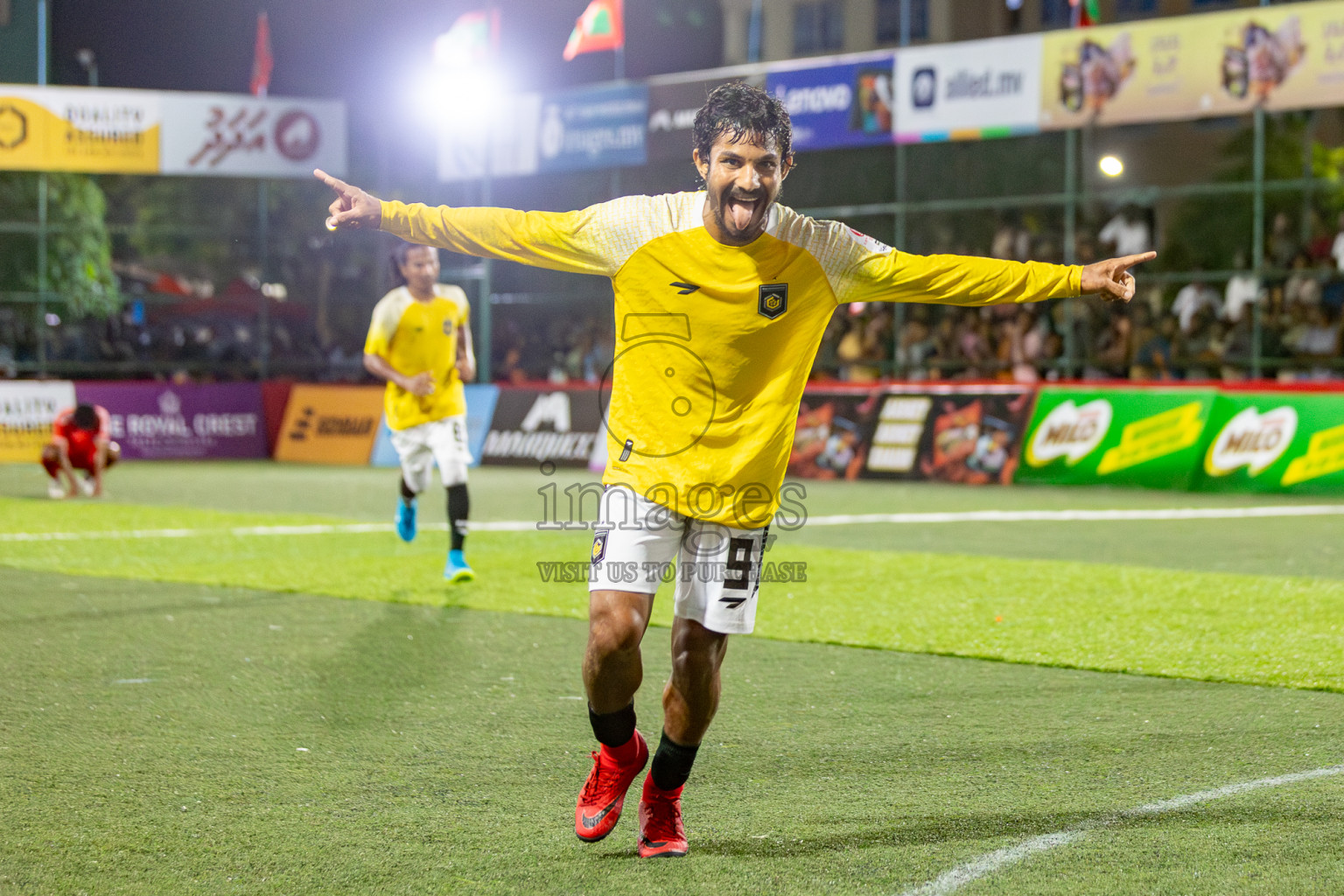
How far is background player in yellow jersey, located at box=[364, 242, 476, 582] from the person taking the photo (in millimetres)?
9984

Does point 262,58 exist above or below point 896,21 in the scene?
below

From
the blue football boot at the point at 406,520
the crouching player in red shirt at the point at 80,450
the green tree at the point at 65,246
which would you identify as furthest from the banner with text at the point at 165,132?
the blue football boot at the point at 406,520

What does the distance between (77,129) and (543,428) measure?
1083 cm

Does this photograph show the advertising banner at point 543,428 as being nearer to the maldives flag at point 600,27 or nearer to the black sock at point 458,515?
the maldives flag at point 600,27

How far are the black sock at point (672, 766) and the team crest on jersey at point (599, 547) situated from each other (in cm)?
57

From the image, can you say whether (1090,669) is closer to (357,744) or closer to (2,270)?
(357,744)

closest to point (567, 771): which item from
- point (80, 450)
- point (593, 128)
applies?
point (80, 450)

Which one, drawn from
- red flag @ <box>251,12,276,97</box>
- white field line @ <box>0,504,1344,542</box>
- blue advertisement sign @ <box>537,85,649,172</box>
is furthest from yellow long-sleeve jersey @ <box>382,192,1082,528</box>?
red flag @ <box>251,12,276,97</box>

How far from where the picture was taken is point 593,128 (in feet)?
78.3

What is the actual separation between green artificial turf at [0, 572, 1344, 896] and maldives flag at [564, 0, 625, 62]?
18676 mm

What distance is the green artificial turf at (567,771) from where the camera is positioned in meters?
3.92

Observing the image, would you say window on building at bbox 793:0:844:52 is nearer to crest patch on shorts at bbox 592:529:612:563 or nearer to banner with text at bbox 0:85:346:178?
banner with text at bbox 0:85:346:178

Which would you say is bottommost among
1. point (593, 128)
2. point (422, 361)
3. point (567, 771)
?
point (567, 771)

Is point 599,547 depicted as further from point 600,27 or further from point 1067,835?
point 600,27
